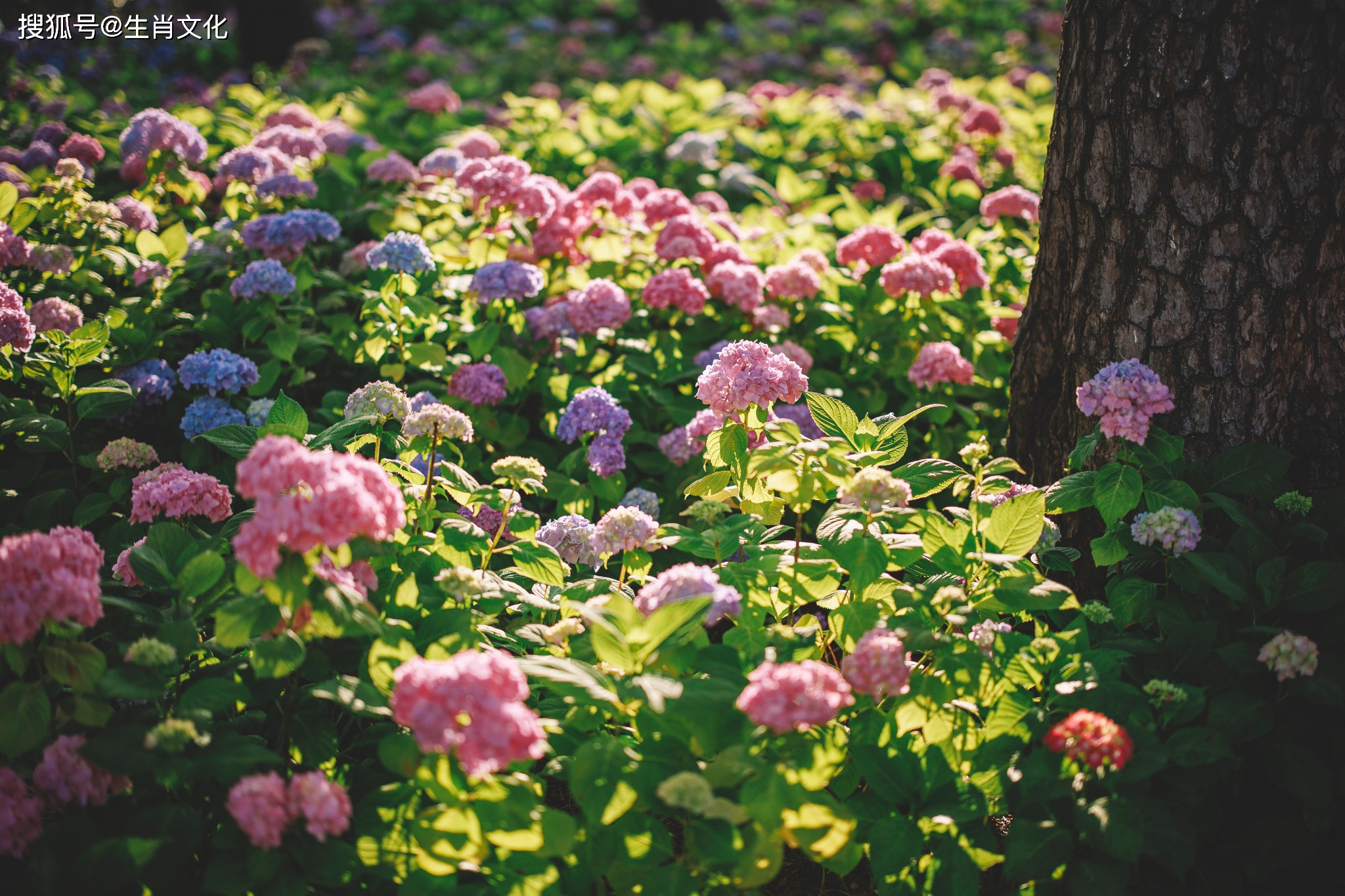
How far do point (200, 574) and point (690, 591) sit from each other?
102 centimetres

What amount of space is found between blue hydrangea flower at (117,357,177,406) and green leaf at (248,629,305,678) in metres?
1.82

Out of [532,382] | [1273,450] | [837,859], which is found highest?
[1273,450]

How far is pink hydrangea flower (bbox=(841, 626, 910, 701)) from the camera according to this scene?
1714 mm

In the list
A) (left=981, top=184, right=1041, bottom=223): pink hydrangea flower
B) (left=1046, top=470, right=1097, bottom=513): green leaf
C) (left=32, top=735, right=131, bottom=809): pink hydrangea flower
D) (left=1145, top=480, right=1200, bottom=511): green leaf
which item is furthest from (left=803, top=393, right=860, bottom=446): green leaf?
(left=981, top=184, right=1041, bottom=223): pink hydrangea flower

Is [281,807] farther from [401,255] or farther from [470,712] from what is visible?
[401,255]

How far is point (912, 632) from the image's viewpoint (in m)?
1.83

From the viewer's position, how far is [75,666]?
168 centimetres

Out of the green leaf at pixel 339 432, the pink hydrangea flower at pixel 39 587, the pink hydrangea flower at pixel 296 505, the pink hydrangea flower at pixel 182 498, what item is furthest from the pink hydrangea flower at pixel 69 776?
the green leaf at pixel 339 432

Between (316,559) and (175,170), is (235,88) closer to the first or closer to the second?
(175,170)

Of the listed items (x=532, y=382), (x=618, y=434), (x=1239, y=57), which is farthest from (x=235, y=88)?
(x=1239, y=57)

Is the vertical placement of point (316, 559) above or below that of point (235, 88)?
below

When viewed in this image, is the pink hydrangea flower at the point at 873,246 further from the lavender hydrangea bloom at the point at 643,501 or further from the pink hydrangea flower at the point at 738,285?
the lavender hydrangea bloom at the point at 643,501

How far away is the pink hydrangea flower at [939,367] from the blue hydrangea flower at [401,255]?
1826 mm

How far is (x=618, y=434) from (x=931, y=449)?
1.23 meters
